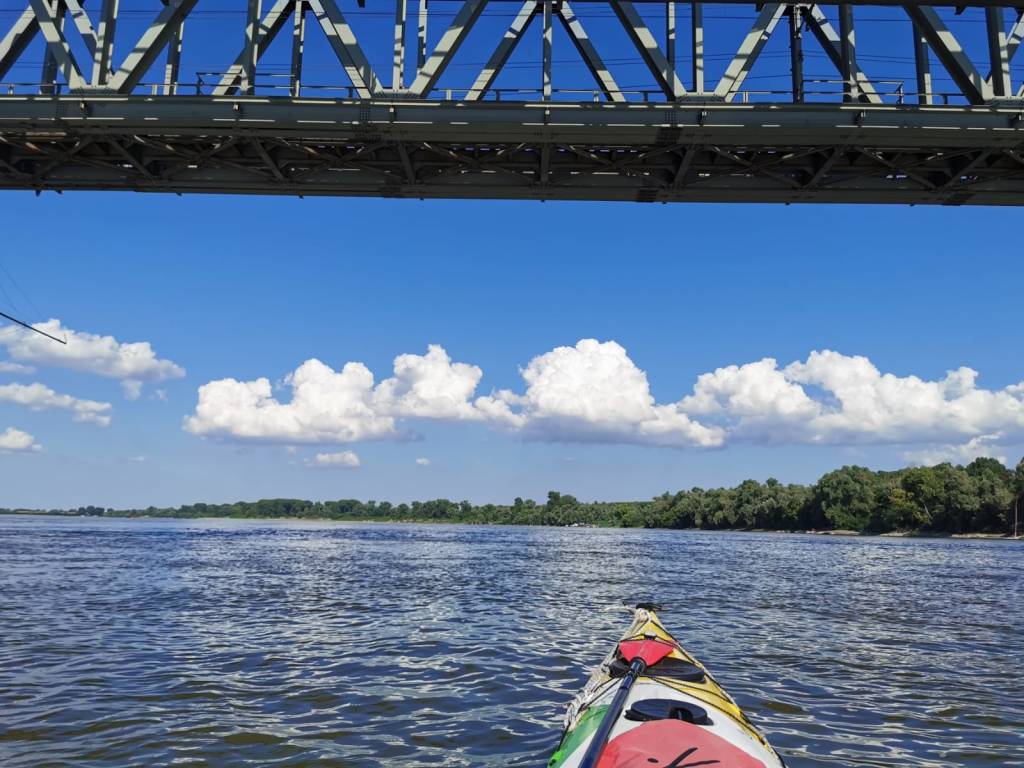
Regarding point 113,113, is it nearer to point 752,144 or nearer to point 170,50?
point 170,50

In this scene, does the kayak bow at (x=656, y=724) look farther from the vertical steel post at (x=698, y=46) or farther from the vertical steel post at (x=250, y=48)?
the vertical steel post at (x=250, y=48)

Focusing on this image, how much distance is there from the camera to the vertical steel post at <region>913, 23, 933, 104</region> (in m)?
14.2

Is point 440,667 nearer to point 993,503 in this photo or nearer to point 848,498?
point 993,503

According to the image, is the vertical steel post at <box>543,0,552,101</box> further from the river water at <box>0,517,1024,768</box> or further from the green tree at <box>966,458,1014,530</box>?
the green tree at <box>966,458,1014,530</box>

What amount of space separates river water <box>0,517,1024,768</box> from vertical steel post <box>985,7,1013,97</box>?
1067 centimetres

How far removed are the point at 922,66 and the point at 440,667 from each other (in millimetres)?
14764

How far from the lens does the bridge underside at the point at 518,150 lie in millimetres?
13930

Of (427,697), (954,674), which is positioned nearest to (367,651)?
(427,697)

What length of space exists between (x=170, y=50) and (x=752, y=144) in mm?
12180

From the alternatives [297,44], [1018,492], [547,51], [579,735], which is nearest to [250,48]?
[297,44]

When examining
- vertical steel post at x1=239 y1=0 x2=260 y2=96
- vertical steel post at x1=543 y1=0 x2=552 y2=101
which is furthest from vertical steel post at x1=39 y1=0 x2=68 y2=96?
vertical steel post at x1=543 y1=0 x2=552 y2=101

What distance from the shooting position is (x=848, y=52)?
46.9 feet

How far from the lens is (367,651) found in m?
13.5

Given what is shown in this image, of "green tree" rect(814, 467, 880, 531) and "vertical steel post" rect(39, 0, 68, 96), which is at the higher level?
"vertical steel post" rect(39, 0, 68, 96)
